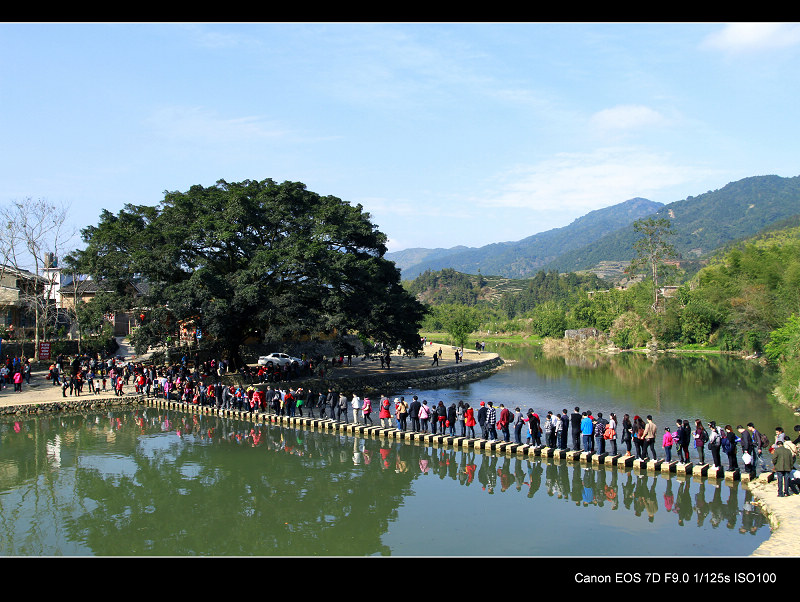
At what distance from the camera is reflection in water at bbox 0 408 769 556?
38.7 feet

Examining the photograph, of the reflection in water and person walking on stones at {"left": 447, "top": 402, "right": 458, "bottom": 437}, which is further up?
person walking on stones at {"left": 447, "top": 402, "right": 458, "bottom": 437}

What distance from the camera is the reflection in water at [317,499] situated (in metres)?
11.8

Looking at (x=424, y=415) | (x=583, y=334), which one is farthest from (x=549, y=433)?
(x=583, y=334)

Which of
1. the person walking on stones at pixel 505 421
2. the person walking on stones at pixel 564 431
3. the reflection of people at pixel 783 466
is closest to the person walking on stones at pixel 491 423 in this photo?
the person walking on stones at pixel 505 421

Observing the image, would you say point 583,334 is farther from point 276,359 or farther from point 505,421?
point 505,421

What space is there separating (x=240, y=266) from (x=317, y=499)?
875 inches

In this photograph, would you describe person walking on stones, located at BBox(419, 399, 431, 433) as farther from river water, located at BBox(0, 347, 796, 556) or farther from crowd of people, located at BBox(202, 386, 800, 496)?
river water, located at BBox(0, 347, 796, 556)

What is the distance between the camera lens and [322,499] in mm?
14664

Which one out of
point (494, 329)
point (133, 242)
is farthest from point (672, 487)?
point (494, 329)

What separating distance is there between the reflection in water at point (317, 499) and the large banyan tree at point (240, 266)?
33.8 feet

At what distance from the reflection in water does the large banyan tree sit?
10307mm

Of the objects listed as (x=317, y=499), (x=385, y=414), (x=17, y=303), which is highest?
(x=17, y=303)

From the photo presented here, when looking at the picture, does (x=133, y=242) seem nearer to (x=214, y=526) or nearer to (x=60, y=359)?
(x=60, y=359)

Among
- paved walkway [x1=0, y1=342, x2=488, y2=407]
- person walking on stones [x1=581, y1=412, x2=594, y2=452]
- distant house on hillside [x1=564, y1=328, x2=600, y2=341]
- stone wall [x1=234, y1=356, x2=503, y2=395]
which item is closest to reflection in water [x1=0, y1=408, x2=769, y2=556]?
person walking on stones [x1=581, y1=412, x2=594, y2=452]
